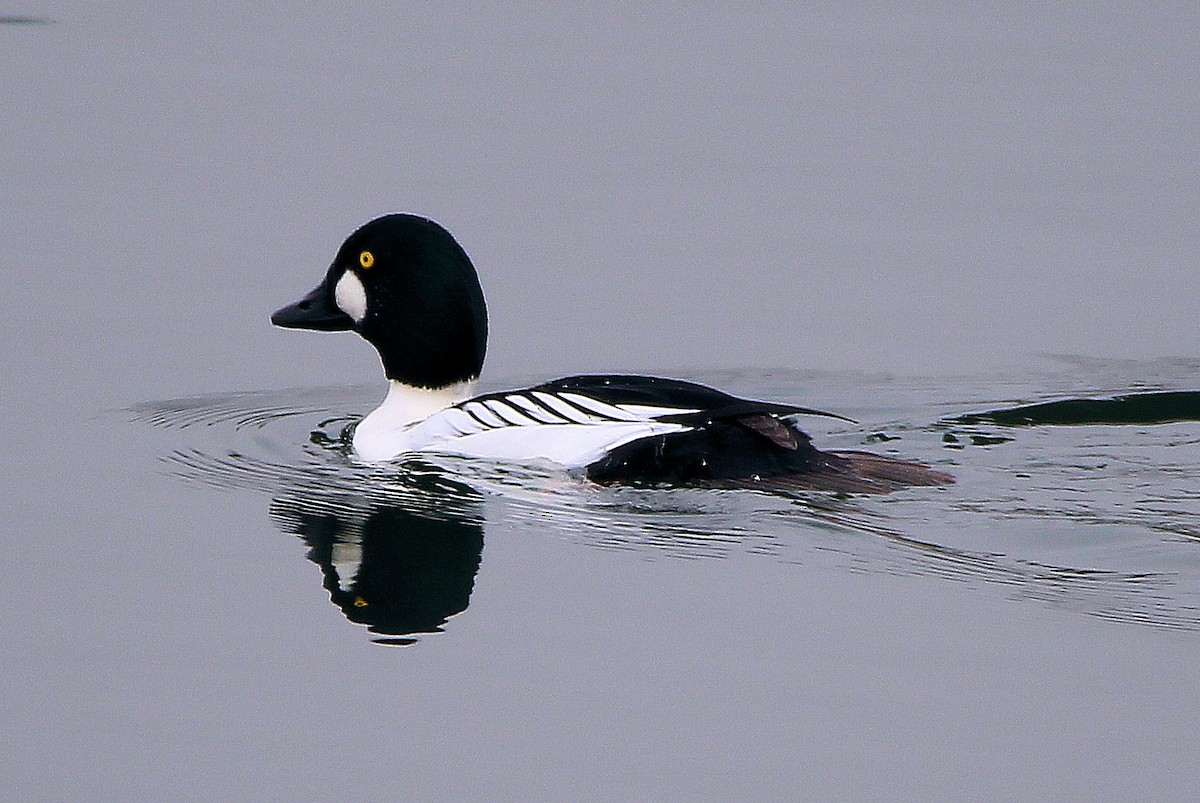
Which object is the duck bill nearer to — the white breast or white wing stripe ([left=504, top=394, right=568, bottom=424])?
the white breast

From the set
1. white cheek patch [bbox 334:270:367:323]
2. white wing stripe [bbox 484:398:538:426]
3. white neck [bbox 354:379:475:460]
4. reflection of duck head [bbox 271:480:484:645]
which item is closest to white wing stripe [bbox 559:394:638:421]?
white wing stripe [bbox 484:398:538:426]

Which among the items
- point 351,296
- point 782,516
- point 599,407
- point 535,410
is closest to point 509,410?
point 535,410

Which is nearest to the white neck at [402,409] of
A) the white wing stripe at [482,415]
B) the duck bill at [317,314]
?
the white wing stripe at [482,415]

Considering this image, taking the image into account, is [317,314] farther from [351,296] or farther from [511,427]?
[511,427]

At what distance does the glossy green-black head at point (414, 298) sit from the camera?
8797 mm

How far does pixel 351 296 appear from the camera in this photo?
9102mm

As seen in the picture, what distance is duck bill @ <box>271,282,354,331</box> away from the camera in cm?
923

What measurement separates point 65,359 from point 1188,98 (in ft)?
30.7

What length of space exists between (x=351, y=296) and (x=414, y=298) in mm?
396

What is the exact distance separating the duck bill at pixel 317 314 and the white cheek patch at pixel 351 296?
1.9 inches

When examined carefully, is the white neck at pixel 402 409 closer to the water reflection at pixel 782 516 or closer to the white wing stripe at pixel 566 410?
the water reflection at pixel 782 516

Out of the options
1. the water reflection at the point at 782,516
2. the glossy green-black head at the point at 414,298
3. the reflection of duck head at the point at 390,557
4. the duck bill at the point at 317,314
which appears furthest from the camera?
the duck bill at the point at 317,314

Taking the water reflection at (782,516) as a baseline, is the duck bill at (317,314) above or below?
above

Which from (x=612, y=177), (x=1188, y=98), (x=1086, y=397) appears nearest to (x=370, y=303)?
(x=1086, y=397)
